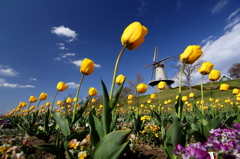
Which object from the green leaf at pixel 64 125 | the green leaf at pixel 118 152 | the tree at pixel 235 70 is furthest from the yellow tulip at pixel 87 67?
the tree at pixel 235 70

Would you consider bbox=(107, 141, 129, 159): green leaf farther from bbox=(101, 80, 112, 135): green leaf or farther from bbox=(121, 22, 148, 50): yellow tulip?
bbox=(121, 22, 148, 50): yellow tulip

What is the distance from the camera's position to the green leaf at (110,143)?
3.56 feet

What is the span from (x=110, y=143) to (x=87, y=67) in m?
1.29

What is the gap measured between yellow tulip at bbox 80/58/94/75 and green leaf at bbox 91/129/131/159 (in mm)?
1240

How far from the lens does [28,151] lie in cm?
198

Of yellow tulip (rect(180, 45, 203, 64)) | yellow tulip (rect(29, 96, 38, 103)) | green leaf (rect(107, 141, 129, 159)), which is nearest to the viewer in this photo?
green leaf (rect(107, 141, 129, 159))

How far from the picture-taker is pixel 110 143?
1.12 m

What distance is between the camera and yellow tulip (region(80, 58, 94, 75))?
A: 2.07 m

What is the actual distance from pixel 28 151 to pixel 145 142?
2.18m

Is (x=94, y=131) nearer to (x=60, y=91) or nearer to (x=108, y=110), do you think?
(x=108, y=110)

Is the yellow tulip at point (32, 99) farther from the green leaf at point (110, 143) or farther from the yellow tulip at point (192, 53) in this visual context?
the yellow tulip at point (192, 53)

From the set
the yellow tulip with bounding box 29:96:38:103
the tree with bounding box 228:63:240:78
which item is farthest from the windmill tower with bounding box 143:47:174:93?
the yellow tulip with bounding box 29:96:38:103

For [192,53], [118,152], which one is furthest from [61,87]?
[192,53]

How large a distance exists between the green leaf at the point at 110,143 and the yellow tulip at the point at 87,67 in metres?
1.24
